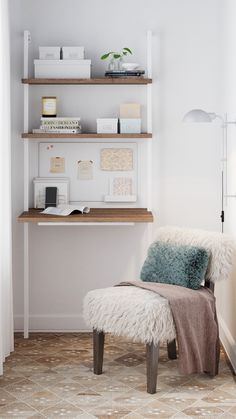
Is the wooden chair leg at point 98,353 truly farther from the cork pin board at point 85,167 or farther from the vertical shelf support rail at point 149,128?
the cork pin board at point 85,167

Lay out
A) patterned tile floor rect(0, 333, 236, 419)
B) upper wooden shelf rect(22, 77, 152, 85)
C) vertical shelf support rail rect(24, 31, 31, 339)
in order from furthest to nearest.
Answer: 1. vertical shelf support rail rect(24, 31, 31, 339)
2. upper wooden shelf rect(22, 77, 152, 85)
3. patterned tile floor rect(0, 333, 236, 419)

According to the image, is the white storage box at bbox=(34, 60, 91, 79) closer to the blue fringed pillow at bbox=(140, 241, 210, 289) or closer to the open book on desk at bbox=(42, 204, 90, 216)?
the open book on desk at bbox=(42, 204, 90, 216)

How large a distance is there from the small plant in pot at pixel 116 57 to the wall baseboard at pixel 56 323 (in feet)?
5.64

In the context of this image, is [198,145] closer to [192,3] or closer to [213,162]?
[213,162]

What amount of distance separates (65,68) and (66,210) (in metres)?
0.93

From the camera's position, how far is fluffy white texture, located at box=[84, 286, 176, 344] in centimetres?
366

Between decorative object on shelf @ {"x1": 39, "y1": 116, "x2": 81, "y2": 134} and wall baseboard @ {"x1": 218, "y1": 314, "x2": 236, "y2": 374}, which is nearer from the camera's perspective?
wall baseboard @ {"x1": 218, "y1": 314, "x2": 236, "y2": 374}

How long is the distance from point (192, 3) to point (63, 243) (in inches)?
73.1

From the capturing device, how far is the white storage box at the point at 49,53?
4742mm

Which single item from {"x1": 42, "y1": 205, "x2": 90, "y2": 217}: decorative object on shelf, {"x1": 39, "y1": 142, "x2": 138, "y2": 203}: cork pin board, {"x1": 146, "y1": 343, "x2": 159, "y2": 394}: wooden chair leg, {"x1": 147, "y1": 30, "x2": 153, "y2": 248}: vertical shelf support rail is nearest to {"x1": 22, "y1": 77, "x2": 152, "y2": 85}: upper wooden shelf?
{"x1": 147, "y1": 30, "x2": 153, "y2": 248}: vertical shelf support rail

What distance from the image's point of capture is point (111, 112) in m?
4.95

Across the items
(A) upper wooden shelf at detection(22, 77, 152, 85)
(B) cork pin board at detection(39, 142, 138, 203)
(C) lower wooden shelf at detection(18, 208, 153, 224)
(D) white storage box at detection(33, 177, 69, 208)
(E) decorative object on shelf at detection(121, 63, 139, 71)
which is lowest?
(C) lower wooden shelf at detection(18, 208, 153, 224)

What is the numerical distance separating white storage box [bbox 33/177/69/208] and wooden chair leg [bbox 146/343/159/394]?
5.14ft

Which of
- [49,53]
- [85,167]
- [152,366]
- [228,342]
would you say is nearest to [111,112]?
[85,167]
